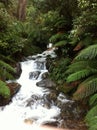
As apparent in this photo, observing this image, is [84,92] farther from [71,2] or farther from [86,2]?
[71,2]

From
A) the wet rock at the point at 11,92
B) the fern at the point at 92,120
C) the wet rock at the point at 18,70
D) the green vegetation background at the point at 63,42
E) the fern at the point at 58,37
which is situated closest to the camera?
the fern at the point at 92,120

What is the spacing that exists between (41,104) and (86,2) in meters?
3.94

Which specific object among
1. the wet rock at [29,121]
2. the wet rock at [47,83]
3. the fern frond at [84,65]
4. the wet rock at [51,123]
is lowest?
the wet rock at [51,123]

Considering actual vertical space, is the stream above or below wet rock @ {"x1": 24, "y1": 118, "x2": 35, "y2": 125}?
above

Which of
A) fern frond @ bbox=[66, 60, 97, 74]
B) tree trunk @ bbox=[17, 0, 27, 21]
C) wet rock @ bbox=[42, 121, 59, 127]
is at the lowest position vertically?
wet rock @ bbox=[42, 121, 59, 127]

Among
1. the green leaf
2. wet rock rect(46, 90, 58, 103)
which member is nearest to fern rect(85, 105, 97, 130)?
the green leaf

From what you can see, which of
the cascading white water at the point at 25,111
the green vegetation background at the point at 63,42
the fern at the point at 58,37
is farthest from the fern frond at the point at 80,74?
the fern at the point at 58,37

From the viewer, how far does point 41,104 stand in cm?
911

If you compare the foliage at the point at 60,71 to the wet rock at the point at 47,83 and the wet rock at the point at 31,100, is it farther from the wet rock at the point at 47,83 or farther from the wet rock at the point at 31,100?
the wet rock at the point at 31,100

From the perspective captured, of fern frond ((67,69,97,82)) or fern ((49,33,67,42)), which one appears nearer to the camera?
fern frond ((67,69,97,82))

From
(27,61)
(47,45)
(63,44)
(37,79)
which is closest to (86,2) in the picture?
(63,44)

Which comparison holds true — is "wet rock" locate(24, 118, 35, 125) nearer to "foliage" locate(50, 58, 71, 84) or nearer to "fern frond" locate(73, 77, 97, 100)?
"fern frond" locate(73, 77, 97, 100)

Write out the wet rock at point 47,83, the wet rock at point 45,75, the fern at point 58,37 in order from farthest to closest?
the fern at point 58,37, the wet rock at point 45,75, the wet rock at point 47,83

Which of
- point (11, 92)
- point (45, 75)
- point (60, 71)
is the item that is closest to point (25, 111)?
point (11, 92)
